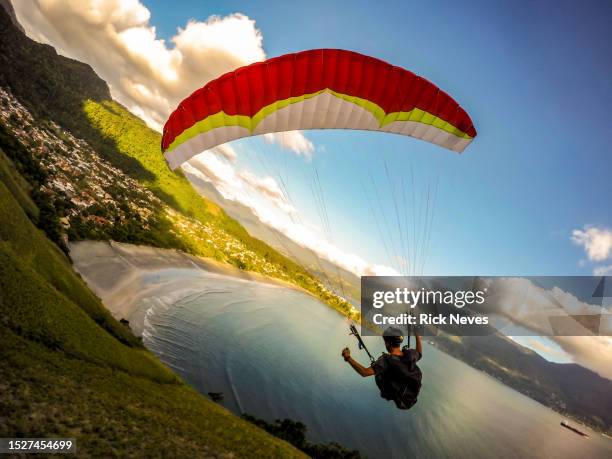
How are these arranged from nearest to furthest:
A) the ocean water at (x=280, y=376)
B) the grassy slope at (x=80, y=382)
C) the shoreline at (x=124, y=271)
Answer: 1. the grassy slope at (x=80, y=382)
2. the ocean water at (x=280, y=376)
3. the shoreline at (x=124, y=271)

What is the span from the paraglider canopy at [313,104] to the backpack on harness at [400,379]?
812 cm

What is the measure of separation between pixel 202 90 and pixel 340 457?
25251 millimetres

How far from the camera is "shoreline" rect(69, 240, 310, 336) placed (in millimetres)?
29739

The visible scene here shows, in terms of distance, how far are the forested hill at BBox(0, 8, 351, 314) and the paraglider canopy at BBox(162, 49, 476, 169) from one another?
20652mm

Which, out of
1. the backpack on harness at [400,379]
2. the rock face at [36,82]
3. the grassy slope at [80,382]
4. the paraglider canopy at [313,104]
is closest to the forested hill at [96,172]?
the rock face at [36,82]

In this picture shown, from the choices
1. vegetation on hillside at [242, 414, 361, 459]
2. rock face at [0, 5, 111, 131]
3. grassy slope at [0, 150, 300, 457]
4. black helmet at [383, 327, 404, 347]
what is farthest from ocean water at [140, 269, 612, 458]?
rock face at [0, 5, 111, 131]

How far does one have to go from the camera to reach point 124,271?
3928cm

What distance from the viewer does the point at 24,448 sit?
21.2ft

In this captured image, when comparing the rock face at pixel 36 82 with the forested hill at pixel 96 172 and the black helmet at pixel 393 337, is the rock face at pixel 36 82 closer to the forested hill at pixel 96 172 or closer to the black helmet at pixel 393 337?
the forested hill at pixel 96 172

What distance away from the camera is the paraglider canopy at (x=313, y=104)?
365 inches

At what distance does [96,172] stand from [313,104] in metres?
80.0

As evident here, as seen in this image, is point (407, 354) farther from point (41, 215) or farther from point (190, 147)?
point (41, 215)

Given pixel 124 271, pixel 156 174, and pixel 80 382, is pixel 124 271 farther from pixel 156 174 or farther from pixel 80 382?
pixel 156 174

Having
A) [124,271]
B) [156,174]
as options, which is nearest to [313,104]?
[124,271]
